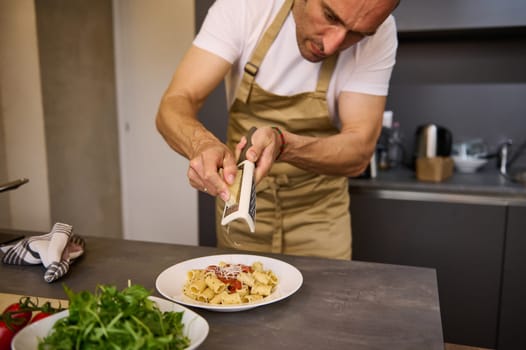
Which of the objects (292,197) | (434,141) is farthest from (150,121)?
(292,197)

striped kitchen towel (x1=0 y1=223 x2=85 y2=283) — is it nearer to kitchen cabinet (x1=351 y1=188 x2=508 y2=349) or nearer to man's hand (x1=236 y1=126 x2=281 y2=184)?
man's hand (x1=236 y1=126 x2=281 y2=184)

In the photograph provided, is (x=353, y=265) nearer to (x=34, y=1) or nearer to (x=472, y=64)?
(x=472, y=64)

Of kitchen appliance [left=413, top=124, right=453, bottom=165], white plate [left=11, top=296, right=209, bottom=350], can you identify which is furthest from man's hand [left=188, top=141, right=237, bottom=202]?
kitchen appliance [left=413, top=124, right=453, bottom=165]

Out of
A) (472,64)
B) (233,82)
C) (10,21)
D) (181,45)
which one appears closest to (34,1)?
(10,21)

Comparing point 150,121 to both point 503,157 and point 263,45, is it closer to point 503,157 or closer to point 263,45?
point 263,45

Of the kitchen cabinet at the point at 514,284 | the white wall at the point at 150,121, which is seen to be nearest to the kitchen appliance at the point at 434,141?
the kitchen cabinet at the point at 514,284

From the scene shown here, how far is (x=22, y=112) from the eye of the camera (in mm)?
2355

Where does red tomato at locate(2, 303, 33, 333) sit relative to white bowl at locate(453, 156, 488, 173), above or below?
above

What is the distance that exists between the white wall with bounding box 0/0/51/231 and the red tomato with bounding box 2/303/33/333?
182 cm

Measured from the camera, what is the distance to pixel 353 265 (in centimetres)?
113

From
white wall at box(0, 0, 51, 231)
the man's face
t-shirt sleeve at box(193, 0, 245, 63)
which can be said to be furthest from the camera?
white wall at box(0, 0, 51, 231)

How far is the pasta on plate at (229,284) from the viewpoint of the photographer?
0.87 m

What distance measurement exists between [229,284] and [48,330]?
1.16ft

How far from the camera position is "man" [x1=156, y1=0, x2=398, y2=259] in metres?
1.23
